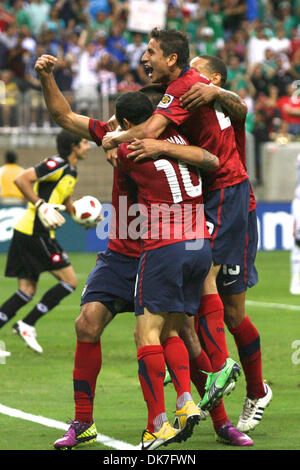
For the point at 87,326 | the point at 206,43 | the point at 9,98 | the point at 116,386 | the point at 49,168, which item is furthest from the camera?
the point at 206,43

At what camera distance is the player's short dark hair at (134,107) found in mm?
5816

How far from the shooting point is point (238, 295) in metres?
6.57

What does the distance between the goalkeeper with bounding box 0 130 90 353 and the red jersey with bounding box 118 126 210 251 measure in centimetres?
401

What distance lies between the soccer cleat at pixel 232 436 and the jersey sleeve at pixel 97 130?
192cm

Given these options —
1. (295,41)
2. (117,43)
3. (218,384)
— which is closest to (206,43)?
(295,41)

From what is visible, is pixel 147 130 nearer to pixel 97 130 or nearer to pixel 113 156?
pixel 113 156

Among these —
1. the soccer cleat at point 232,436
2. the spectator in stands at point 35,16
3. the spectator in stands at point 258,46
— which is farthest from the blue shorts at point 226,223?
the spectator in stands at point 258,46

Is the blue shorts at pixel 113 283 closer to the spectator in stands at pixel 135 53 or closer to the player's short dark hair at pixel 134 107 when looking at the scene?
the player's short dark hair at pixel 134 107

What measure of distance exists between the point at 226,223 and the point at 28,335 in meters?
4.08

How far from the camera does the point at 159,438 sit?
553 cm

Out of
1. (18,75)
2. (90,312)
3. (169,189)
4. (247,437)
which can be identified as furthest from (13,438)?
(18,75)

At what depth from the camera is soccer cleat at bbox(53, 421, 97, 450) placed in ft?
19.6
